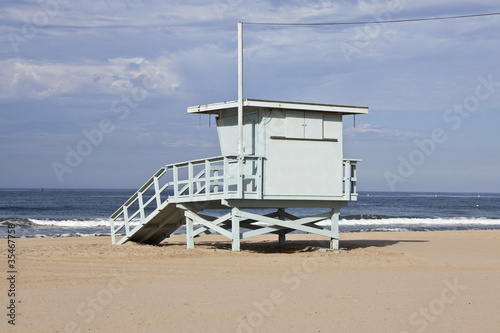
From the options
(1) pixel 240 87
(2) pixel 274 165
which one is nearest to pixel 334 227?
(2) pixel 274 165

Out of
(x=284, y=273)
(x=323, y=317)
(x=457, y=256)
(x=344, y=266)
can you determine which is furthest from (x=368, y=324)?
(x=457, y=256)

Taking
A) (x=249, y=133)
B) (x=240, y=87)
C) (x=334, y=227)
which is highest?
(x=240, y=87)

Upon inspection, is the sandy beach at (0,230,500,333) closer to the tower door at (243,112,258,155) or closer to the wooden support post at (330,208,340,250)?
the wooden support post at (330,208,340,250)

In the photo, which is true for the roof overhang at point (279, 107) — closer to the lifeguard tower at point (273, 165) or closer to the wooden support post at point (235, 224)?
the lifeguard tower at point (273, 165)

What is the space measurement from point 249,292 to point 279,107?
21.0 feet

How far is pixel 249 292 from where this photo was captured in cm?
1054

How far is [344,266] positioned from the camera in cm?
1414

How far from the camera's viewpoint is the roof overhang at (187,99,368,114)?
15633mm

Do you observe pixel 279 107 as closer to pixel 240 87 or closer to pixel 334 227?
pixel 240 87

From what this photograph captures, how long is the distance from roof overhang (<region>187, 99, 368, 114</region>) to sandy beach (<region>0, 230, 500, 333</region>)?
363cm

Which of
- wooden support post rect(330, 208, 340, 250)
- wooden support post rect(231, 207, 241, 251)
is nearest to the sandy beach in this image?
wooden support post rect(231, 207, 241, 251)

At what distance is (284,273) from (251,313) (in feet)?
13.6

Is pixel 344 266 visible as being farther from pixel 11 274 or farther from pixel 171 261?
pixel 11 274

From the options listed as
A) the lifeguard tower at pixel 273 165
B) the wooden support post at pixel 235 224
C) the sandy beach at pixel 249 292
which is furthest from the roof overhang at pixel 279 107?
the sandy beach at pixel 249 292
